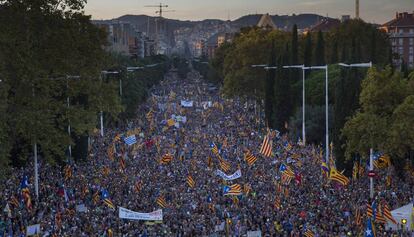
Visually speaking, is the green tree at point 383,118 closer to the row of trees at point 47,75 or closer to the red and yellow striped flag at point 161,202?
the red and yellow striped flag at point 161,202

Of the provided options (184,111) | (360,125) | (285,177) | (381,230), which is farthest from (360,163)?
(184,111)

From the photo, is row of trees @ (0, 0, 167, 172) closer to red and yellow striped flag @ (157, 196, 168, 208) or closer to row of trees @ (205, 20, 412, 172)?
red and yellow striped flag @ (157, 196, 168, 208)

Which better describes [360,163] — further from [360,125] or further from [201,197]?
[201,197]

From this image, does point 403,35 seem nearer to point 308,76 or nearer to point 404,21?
point 404,21

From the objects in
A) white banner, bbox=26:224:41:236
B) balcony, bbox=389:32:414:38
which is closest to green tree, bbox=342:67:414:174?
white banner, bbox=26:224:41:236

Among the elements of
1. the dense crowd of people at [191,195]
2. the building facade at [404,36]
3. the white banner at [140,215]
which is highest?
the building facade at [404,36]

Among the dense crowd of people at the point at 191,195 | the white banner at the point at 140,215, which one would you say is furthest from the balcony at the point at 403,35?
the white banner at the point at 140,215
